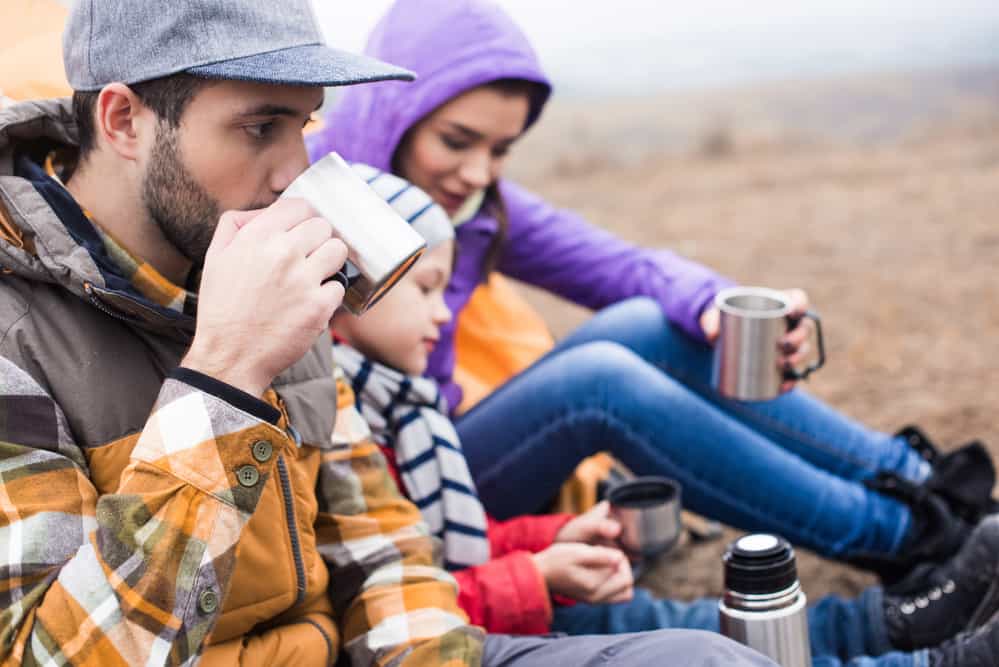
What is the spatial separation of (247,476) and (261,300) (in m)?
0.23

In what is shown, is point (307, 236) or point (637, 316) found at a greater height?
point (307, 236)

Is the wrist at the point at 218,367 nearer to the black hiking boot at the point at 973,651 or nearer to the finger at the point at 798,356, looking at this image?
the black hiking boot at the point at 973,651

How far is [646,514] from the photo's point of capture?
8.43 feet

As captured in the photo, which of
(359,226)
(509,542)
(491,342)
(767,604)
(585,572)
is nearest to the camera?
(359,226)

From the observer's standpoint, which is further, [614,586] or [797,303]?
[797,303]

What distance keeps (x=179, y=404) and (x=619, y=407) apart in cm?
141

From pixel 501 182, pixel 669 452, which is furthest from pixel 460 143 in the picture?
pixel 669 452

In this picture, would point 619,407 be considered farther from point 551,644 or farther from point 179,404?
point 179,404

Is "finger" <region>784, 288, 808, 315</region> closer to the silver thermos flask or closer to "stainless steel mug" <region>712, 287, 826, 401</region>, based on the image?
"stainless steel mug" <region>712, 287, 826, 401</region>

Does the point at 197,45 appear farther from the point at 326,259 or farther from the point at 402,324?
the point at 402,324

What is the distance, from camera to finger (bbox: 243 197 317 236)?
1.59 metres

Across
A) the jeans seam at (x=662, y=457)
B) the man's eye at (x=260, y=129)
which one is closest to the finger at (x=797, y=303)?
the jeans seam at (x=662, y=457)

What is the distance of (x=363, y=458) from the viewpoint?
2.09 meters

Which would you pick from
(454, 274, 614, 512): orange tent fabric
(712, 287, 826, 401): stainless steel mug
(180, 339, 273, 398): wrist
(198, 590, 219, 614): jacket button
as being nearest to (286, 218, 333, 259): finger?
(180, 339, 273, 398): wrist
